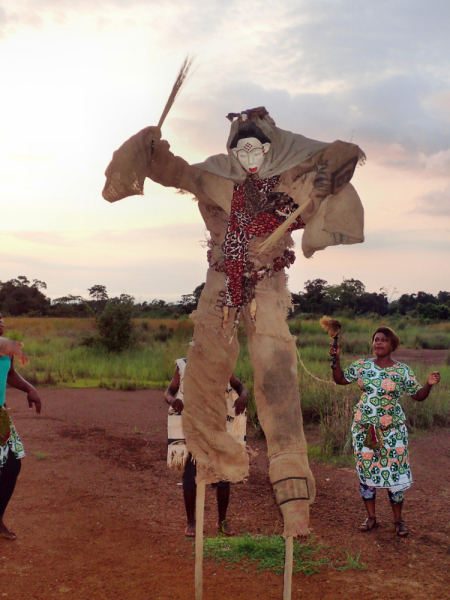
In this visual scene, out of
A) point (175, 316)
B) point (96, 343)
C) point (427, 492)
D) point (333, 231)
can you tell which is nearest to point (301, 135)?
point (333, 231)

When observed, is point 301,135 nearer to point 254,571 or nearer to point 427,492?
point 254,571

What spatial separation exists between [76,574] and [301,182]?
3.28m

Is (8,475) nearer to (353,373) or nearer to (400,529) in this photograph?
(353,373)

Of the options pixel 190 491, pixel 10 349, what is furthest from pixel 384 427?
pixel 10 349

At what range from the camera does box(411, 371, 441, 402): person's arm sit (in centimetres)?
488

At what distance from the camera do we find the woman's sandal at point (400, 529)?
16.8 feet

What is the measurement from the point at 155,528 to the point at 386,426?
226cm

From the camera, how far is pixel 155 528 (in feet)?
17.5

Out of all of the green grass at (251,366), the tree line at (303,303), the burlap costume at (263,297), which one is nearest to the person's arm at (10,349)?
the burlap costume at (263,297)

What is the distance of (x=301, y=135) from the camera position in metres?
3.25

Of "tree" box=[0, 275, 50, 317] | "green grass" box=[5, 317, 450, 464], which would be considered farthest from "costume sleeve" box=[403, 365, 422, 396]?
"tree" box=[0, 275, 50, 317]

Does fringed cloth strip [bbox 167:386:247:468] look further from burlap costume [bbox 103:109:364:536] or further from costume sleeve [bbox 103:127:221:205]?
costume sleeve [bbox 103:127:221:205]

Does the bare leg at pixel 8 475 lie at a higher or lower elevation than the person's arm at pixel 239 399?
lower

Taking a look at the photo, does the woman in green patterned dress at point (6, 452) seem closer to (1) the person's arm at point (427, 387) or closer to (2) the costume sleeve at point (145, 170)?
(2) the costume sleeve at point (145, 170)
